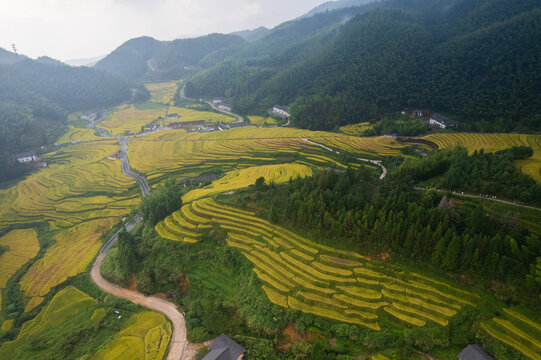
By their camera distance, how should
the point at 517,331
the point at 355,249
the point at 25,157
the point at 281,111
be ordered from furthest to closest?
the point at 281,111, the point at 25,157, the point at 355,249, the point at 517,331

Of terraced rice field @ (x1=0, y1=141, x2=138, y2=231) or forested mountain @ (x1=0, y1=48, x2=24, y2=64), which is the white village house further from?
forested mountain @ (x1=0, y1=48, x2=24, y2=64)

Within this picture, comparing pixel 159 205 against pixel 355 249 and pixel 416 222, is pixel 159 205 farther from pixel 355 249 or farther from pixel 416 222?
pixel 416 222

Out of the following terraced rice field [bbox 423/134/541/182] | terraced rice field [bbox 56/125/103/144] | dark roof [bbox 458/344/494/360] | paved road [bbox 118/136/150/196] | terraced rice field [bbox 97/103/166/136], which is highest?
terraced rice field [bbox 97/103/166/136]

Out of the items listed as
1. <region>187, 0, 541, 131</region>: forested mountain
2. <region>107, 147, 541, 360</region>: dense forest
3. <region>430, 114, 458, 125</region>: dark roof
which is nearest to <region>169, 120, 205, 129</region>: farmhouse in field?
<region>187, 0, 541, 131</region>: forested mountain

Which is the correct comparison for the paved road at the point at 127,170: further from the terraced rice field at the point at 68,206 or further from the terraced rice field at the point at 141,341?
the terraced rice field at the point at 141,341

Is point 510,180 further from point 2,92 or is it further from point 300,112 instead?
point 2,92

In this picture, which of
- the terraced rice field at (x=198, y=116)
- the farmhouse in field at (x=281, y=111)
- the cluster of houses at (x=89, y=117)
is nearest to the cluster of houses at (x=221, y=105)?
the terraced rice field at (x=198, y=116)

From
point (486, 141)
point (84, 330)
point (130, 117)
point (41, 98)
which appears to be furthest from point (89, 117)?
point (486, 141)
